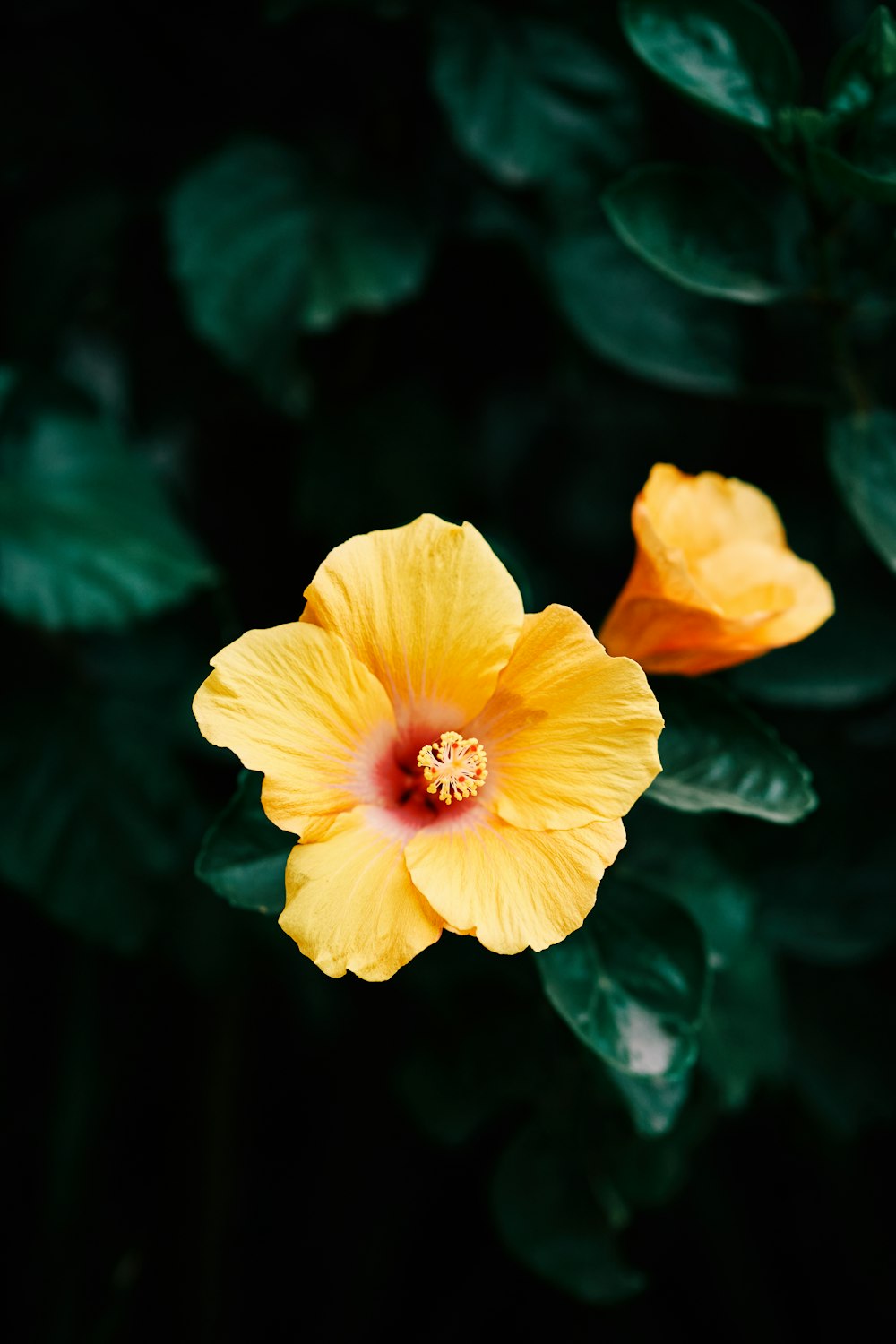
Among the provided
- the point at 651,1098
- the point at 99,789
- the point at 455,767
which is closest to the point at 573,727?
the point at 455,767

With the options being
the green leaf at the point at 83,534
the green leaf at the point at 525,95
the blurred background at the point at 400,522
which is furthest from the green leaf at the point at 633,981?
the green leaf at the point at 525,95

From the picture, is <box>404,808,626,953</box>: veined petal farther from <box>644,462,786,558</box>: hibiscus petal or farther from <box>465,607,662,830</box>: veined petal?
<box>644,462,786,558</box>: hibiscus petal

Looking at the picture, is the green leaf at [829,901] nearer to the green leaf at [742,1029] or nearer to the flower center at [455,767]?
the green leaf at [742,1029]

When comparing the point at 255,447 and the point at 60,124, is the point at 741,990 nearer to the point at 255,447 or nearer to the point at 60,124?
the point at 255,447

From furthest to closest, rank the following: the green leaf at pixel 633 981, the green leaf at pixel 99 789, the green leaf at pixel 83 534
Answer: the green leaf at pixel 99 789, the green leaf at pixel 83 534, the green leaf at pixel 633 981

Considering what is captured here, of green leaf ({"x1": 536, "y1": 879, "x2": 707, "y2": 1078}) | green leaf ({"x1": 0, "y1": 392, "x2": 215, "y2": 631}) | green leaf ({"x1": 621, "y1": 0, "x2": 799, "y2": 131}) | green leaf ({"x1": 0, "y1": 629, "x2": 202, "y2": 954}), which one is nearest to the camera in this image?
green leaf ({"x1": 536, "y1": 879, "x2": 707, "y2": 1078})

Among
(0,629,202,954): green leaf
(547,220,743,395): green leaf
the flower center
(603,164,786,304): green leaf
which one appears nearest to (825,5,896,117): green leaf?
(603,164,786,304): green leaf
